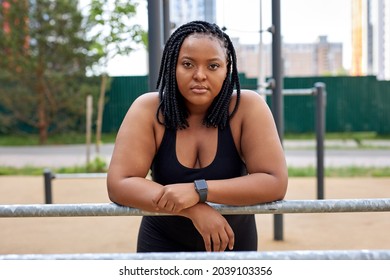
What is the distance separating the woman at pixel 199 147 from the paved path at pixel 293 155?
7550 mm

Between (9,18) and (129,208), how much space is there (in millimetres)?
13607

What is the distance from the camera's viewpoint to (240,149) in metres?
1.35

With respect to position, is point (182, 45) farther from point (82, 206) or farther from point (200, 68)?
point (82, 206)

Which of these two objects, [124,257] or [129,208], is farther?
[129,208]

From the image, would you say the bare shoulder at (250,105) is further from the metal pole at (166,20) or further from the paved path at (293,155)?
the paved path at (293,155)

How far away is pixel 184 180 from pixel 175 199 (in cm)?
15

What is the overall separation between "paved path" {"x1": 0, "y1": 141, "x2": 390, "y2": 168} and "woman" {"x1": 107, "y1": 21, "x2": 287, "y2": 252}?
7.55 m

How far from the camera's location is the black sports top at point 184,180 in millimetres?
1315

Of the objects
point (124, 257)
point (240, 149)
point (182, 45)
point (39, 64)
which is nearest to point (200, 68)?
point (182, 45)

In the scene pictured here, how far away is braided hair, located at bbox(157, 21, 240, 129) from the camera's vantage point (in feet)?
4.34

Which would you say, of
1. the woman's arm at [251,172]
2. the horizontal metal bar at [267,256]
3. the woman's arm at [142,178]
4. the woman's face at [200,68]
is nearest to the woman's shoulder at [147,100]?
the woman's arm at [142,178]

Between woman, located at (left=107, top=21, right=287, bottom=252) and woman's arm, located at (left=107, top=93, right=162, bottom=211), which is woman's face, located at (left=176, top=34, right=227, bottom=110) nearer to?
woman, located at (left=107, top=21, right=287, bottom=252)

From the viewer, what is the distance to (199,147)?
52.7 inches

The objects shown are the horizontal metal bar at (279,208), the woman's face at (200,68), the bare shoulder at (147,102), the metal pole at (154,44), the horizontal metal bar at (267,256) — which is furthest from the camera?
the metal pole at (154,44)
